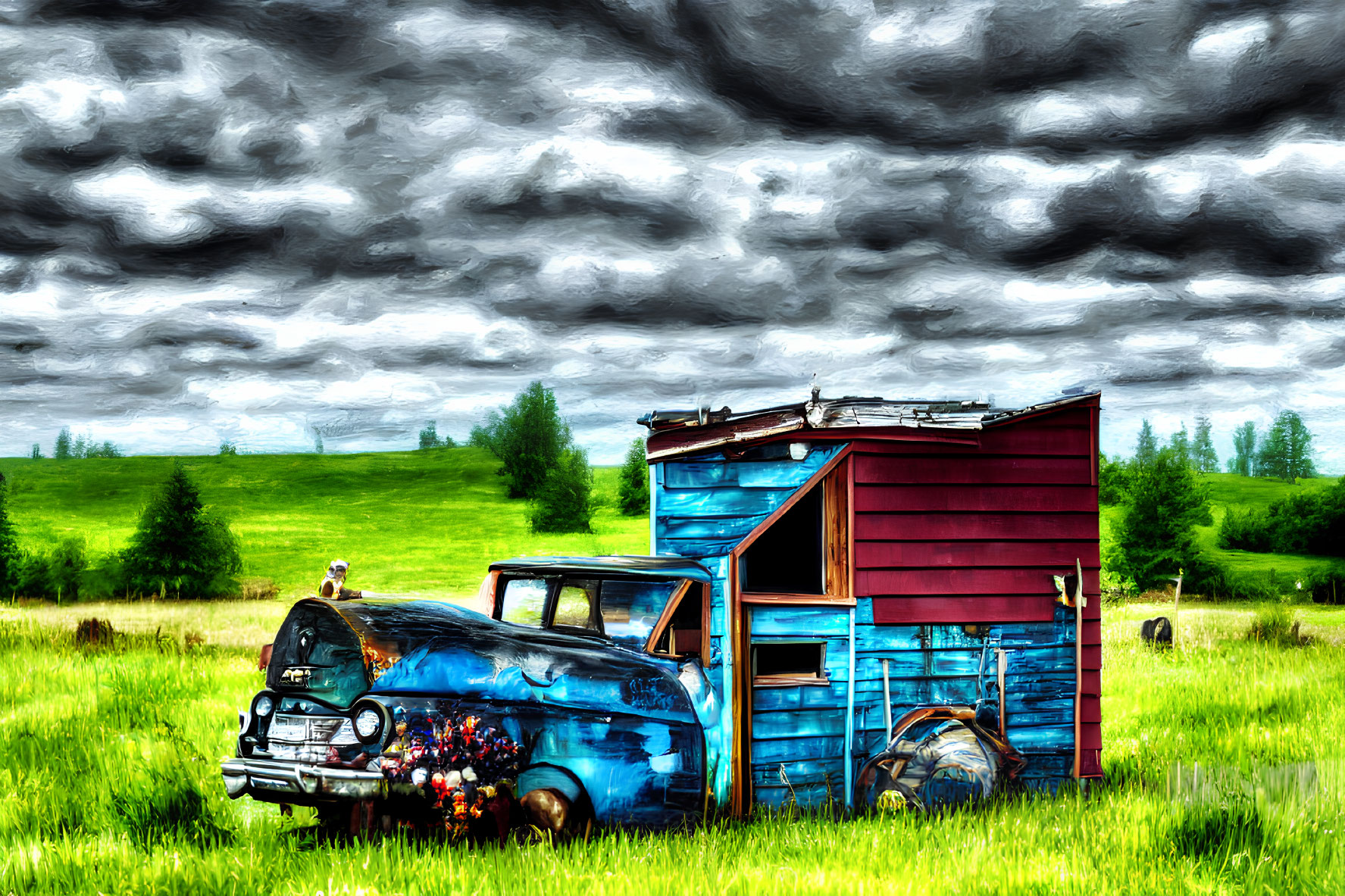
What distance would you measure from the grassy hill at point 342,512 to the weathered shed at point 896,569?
31.5 meters

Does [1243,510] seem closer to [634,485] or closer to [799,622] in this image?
[634,485]

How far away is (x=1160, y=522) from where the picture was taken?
36188mm

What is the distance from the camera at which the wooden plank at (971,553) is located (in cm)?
837

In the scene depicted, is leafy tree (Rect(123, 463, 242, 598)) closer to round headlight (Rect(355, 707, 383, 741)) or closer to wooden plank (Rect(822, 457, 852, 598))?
wooden plank (Rect(822, 457, 852, 598))

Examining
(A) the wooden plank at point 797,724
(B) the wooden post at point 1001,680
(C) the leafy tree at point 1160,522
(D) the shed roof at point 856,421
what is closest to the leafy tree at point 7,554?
(D) the shed roof at point 856,421

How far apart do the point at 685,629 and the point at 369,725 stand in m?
2.55

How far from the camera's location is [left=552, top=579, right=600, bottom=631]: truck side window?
7719mm

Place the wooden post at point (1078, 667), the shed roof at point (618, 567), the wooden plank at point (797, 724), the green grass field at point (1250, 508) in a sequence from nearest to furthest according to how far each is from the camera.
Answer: the shed roof at point (618, 567) → the wooden plank at point (797, 724) → the wooden post at point (1078, 667) → the green grass field at point (1250, 508)

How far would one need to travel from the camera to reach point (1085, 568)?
897 cm

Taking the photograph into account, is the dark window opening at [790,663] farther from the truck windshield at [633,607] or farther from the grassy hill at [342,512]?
the grassy hill at [342,512]

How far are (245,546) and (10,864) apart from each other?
183ft

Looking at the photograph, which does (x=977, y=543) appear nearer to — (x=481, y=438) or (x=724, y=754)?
(x=724, y=754)

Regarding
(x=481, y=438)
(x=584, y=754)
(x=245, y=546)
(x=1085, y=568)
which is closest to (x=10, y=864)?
(x=584, y=754)

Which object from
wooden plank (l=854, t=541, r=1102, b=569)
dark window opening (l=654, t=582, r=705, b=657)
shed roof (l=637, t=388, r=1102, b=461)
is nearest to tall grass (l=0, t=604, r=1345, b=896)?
dark window opening (l=654, t=582, r=705, b=657)
